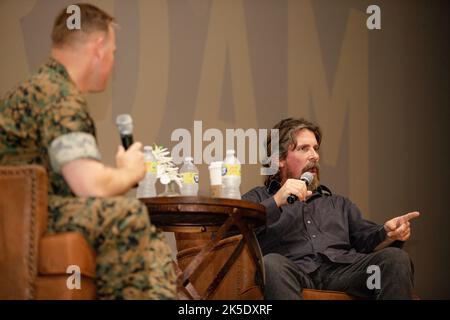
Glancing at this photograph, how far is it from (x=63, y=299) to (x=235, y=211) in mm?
902

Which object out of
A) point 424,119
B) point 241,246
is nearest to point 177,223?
point 241,246

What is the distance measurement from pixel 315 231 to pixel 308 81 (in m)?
1.36

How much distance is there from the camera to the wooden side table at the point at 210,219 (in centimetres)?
258

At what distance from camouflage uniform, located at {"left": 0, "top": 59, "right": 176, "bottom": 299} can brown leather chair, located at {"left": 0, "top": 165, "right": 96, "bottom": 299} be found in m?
0.05

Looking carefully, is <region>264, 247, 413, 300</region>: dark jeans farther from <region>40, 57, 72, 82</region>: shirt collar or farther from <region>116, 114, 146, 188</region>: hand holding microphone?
<region>40, 57, 72, 82</region>: shirt collar

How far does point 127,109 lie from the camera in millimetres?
3982

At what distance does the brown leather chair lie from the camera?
6.31ft

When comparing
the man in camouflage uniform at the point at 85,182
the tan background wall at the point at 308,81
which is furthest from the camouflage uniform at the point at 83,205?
the tan background wall at the point at 308,81

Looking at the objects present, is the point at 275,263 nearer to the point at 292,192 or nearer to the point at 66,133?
the point at 292,192

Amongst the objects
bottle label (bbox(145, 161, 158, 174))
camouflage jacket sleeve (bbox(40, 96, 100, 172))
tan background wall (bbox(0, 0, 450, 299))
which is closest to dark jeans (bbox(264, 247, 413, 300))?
bottle label (bbox(145, 161, 158, 174))

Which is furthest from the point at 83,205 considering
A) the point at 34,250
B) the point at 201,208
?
the point at 201,208

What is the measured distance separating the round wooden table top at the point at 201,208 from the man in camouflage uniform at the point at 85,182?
479 mm

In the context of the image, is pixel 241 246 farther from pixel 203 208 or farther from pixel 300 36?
pixel 300 36

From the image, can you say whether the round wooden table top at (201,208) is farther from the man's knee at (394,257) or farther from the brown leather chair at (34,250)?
the brown leather chair at (34,250)
